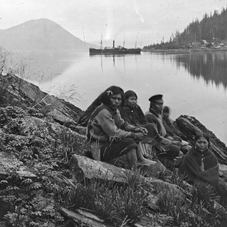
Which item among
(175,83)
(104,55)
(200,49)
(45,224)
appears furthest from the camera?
(200,49)

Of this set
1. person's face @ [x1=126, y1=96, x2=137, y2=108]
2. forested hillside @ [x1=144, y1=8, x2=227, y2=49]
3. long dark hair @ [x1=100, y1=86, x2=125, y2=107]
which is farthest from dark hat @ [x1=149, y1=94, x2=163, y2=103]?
forested hillside @ [x1=144, y1=8, x2=227, y2=49]

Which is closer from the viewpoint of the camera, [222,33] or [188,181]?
[188,181]

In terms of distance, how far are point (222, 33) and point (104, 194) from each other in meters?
165

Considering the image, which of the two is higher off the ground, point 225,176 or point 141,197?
point 141,197

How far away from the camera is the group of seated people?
16.9ft

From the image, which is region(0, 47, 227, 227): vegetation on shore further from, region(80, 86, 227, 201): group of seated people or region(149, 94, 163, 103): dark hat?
region(149, 94, 163, 103): dark hat

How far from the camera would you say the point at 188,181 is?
587 centimetres

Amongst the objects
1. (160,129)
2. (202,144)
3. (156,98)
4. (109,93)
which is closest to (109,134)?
(109,93)

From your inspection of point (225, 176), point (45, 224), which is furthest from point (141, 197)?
point (225, 176)

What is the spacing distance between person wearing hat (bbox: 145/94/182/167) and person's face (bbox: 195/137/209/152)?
1.63 meters

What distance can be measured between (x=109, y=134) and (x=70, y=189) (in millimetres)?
1445

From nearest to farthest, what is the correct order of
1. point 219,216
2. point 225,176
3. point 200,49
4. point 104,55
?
1. point 219,216
2. point 225,176
3. point 104,55
4. point 200,49

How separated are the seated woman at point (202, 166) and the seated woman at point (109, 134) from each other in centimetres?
125

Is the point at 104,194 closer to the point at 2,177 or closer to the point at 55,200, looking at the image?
the point at 55,200
